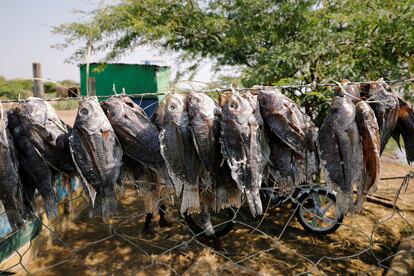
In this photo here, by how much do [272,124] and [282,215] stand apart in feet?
13.8

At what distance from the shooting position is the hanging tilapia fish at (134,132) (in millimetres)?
1835

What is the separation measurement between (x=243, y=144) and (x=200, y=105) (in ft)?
1.00

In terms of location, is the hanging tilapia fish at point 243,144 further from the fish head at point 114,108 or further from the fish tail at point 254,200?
the fish head at point 114,108

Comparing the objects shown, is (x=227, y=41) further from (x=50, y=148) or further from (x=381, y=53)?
(x=50, y=148)

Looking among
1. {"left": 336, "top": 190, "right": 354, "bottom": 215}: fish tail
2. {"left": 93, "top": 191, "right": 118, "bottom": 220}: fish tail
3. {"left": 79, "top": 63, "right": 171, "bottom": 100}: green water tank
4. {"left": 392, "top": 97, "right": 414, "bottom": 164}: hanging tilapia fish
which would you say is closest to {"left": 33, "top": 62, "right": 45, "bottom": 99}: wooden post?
{"left": 93, "top": 191, "right": 118, "bottom": 220}: fish tail

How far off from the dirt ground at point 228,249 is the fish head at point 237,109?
230 cm

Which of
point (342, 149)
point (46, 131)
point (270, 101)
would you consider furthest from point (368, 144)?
point (46, 131)

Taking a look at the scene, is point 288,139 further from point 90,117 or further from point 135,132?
point 90,117

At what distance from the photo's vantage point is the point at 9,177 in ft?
5.91

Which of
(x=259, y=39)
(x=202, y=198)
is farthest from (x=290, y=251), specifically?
(x=259, y=39)

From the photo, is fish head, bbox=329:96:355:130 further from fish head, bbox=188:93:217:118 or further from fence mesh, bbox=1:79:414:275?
fence mesh, bbox=1:79:414:275

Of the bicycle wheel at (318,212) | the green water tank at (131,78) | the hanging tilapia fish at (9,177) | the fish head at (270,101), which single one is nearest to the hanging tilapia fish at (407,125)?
the fish head at (270,101)

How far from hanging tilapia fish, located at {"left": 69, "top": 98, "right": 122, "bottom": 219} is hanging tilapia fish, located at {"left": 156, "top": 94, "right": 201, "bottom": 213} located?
0.28m

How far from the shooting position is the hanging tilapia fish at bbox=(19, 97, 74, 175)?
1.81 m
